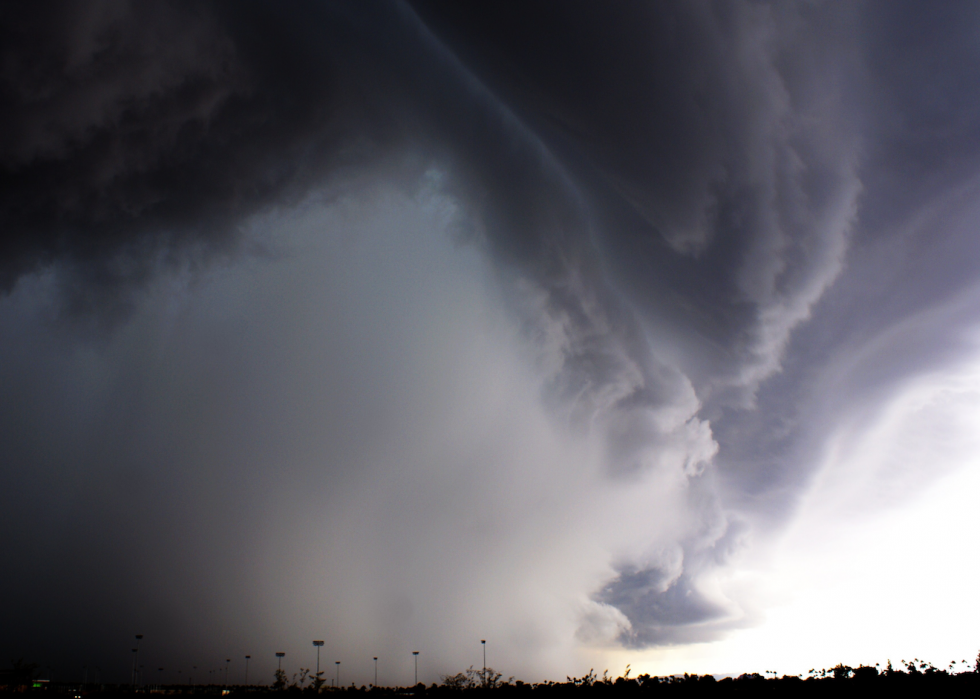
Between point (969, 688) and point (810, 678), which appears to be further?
point (810, 678)

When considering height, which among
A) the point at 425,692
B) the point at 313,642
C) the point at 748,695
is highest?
the point at 748,695

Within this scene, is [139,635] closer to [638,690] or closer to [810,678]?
[638,690]

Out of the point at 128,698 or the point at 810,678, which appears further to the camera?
the point at 128,698

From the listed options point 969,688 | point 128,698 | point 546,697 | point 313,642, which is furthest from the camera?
point 313,642

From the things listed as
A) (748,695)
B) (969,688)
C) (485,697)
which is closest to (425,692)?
(485,697)

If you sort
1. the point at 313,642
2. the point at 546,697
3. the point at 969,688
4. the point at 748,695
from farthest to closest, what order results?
the point at 313,642, the point at 546,697, the point at 748,695, the point at 969,688

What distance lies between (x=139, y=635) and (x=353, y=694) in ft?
377

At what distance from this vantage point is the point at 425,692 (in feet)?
161

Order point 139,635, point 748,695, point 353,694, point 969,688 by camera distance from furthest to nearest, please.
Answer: point 139,635 → point 353,694 → point 748,695 → point 969,688


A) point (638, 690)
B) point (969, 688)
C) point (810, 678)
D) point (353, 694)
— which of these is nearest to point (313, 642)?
point (353, 694)

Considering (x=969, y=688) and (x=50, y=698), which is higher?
(x=969, y=688)

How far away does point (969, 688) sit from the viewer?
98.4 ft

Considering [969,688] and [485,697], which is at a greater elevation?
[969,688]

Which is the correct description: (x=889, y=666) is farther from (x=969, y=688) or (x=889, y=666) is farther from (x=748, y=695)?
(x=748, y=695)
